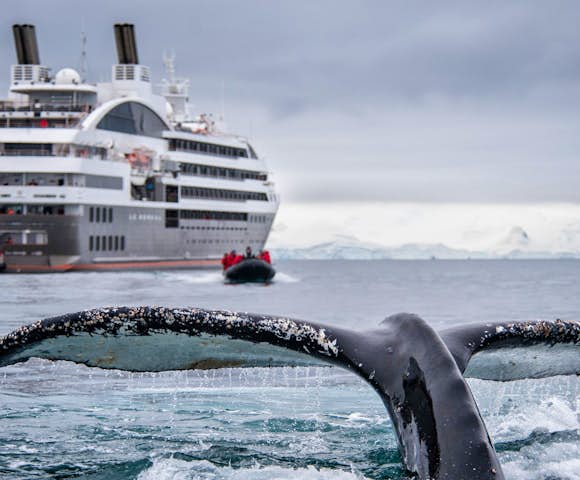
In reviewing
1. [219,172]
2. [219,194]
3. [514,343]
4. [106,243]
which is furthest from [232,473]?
[219,172]

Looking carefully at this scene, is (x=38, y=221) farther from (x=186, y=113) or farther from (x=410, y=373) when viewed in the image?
(x=410, y=373)

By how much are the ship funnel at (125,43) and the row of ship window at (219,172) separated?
7.33 meters

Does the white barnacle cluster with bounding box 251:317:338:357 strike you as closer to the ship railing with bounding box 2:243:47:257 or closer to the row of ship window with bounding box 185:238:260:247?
the ship railing with bounding box 2:243:47:257

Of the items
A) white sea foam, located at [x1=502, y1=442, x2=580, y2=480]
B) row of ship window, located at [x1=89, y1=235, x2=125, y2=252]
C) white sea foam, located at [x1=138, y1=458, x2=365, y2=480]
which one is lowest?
white sea foam, located at [x1=502, y1=442, x2=580, y2=480]

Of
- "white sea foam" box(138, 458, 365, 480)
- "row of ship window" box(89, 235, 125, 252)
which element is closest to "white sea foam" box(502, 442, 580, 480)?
"white sea foam" box(138, 458, 365, 480)

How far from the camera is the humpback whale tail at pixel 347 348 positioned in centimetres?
404

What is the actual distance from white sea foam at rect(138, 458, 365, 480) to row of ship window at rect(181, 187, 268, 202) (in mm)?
55166

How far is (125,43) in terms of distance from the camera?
62375 mm

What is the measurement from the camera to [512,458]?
583 centimetres

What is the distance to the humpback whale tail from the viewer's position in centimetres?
404

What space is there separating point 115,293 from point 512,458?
89.7 feet

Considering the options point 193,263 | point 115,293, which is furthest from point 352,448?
point 193,263

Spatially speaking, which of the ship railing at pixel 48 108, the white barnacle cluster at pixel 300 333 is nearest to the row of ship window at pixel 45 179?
the ship railing at pixel 48 108

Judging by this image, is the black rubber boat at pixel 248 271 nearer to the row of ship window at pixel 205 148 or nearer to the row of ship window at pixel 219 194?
the row of ship window at pixel 219 194
